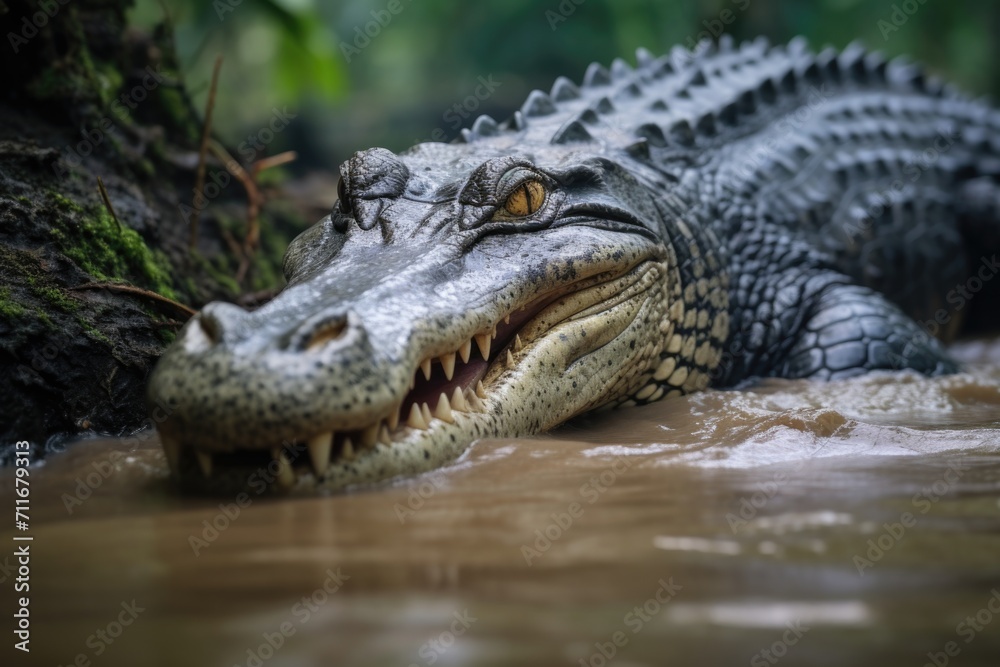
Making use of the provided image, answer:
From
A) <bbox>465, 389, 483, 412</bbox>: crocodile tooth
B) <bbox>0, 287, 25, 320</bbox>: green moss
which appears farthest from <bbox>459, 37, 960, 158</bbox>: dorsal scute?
<bbox>0, 287, 25, 320</bbox>: green moss

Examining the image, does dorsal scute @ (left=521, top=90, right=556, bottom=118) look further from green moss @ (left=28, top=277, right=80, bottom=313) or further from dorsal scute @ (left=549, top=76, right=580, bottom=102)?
green moss @ (left=28, top=277, right=80, bottom=313)

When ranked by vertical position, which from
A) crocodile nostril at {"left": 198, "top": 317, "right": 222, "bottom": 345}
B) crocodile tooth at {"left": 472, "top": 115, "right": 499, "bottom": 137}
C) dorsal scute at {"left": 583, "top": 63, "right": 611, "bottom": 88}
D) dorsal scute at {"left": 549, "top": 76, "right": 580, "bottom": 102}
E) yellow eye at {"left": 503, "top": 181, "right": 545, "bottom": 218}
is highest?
dorsal scute at {"left": 583, "top": 63, "right": 611, "bottom": 88}

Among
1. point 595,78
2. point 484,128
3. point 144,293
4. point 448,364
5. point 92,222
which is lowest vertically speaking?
point 448,364

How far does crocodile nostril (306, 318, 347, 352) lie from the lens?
2188mm

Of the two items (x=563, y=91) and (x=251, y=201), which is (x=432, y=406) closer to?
(x=251, y=201)

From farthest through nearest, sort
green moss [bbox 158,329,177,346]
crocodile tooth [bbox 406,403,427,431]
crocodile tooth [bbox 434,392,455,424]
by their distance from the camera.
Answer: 1. green moss [bbox 158,329,177,346]
2. crocodile tooth [bbox 434,392,455,424]
3. crocodile tooth [bbox 406,403,427,431]

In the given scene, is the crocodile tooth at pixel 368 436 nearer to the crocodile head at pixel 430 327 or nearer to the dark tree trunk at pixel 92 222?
the crocodile head at pixel 430 327

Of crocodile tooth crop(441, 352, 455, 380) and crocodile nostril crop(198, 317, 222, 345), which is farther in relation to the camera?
crocodile tooth crop(441, 352, 455, 380)

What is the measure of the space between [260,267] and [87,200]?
5.32 feet

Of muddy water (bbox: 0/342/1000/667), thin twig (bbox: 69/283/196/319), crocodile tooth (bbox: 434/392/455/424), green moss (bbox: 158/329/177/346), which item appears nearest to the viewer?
muddy water (bbox: 0/342/1000/667)

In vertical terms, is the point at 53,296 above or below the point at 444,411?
above

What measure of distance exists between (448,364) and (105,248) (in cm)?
180

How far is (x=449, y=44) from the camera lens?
23.2 metres

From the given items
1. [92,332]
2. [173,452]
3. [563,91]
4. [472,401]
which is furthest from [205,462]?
[563,91]
